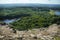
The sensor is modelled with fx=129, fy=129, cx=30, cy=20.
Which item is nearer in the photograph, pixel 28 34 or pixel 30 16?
pixel 28 34

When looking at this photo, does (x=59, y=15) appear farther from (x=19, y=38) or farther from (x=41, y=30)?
(x=19, y=38)

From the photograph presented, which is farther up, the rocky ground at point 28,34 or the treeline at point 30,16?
the treeline at point 30,16

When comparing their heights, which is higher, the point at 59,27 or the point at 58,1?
the point at 58,1

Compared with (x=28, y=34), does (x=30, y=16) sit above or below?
above

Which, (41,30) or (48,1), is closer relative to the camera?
(41,30)

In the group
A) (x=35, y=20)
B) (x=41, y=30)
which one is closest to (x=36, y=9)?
(x=35, y=20)

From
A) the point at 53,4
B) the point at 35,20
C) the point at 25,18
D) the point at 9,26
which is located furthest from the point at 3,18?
the point at 53,4

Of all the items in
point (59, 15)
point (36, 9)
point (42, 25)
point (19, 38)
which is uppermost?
point (36, 9)

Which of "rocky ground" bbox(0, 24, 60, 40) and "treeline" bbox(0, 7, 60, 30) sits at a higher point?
"treeline" bbox(0, 7, 60, 30)
